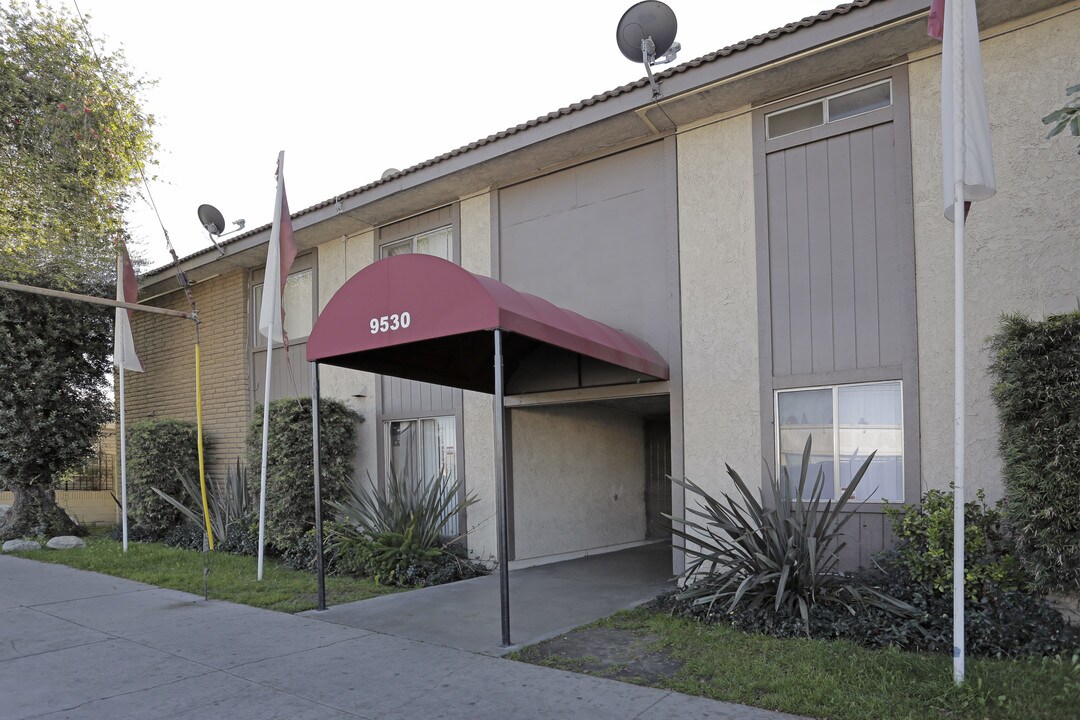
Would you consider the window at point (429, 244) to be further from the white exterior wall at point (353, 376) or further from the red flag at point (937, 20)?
the red flag at point (937, 20)

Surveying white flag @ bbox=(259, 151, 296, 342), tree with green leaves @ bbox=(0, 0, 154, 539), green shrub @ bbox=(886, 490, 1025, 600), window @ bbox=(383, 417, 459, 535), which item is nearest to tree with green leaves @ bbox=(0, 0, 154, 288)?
tree with green leaves @ bbox=(0, 0, 154, 539)

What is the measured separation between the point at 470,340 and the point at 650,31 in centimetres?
384

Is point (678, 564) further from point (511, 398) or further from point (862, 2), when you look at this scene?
point (862, 2)

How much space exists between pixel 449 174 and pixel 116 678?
21.8 ft

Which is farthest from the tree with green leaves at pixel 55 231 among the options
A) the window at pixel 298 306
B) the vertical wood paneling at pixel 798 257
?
the vertical wood paneling at pixel 798 257

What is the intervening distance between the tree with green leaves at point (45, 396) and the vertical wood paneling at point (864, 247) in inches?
523

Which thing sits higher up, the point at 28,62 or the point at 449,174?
the point at 28,62

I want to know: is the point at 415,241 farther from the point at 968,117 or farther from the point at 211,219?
the point at 968,117

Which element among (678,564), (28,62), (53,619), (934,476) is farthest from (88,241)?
(934,476)

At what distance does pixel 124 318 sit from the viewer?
1266 cm

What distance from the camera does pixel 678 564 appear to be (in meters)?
8.42

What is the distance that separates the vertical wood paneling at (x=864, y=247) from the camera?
7266mm

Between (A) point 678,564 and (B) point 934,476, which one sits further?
(A) point 678,564

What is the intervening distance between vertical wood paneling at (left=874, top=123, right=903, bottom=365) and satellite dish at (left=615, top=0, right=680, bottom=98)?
2.41m
